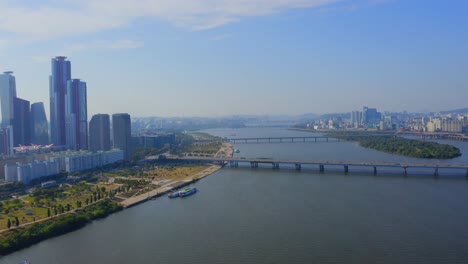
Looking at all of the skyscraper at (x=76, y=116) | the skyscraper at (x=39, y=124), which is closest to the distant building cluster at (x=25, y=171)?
the skyscraper at (x=76, y=116)

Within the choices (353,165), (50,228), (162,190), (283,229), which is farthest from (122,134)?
(283,229)

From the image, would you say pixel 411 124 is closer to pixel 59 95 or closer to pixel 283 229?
pixel 59 95

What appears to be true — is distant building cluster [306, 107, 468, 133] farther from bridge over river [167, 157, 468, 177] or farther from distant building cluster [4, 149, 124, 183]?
distant building cluster [4, 149, 124, 183]

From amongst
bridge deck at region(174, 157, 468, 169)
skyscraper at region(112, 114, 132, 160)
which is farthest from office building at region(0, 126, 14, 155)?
→ bridge deck at region(174, 157, 468, 169)

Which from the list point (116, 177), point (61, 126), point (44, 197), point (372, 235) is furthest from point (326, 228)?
point (61, 126)

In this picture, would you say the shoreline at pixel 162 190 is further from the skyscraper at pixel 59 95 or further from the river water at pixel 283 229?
the skyscraper at pixel 59 95

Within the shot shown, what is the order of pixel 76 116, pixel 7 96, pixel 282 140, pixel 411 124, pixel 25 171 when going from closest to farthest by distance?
pixel 25 171, pixel 7 96, pixel 76 116, pixel 282 140, pixel 411 124
